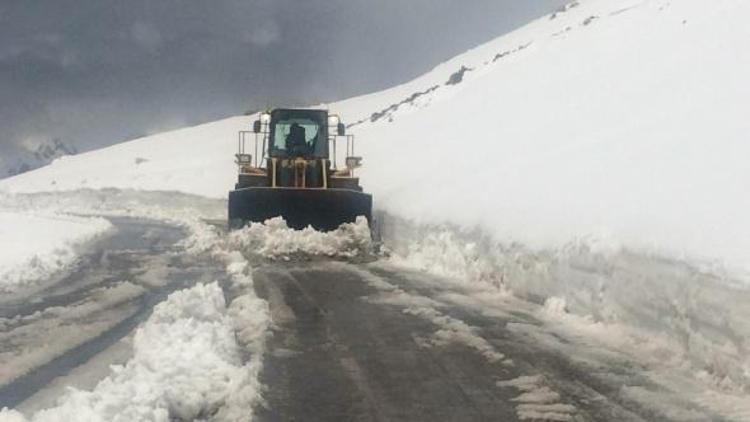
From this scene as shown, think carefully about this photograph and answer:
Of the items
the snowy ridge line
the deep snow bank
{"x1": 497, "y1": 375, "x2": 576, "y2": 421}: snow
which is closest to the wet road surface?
{"x1": 497, "y1": 375, "x2": 576, "y2": 421}: snow

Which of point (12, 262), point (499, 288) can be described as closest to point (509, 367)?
point (499, 288)

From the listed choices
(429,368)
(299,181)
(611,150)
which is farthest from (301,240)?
(429,368)

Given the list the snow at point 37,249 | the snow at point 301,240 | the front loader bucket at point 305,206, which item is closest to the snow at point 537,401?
the snow at point 37,249

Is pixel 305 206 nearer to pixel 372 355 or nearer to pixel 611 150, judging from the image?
pixel 611 150

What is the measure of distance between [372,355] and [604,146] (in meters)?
8.57

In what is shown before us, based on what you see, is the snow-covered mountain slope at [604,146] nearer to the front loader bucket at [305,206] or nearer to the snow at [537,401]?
the front loader bucket at [305,206]

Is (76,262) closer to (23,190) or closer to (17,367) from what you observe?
(17,367)

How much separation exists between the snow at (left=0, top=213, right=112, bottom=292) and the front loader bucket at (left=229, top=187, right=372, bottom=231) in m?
3.65

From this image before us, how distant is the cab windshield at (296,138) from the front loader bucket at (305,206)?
320 centimetres

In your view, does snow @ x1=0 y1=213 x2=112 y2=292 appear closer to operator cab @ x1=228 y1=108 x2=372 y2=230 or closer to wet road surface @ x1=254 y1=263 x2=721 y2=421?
operator cab @ x1=228 y1=108 x2=372 y2=230

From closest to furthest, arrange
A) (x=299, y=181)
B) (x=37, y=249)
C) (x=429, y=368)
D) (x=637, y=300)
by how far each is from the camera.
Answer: (x=429, y=368)
(x=637, y=300)
(x=37, y=249)
(x=299, y=181)

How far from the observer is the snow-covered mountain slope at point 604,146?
753 centimetres

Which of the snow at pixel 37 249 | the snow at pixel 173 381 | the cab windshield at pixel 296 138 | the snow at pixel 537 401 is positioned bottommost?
the snow at pixel 537 401

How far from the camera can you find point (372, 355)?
5.95 m
